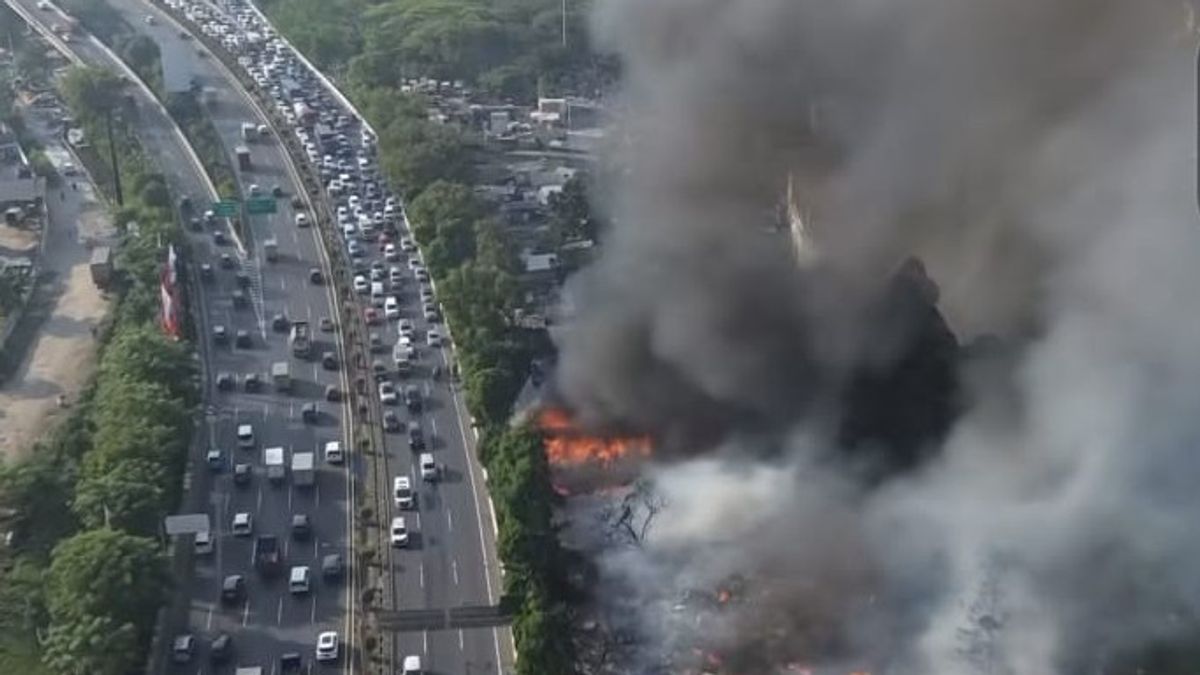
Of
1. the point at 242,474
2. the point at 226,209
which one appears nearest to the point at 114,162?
the point at 226,209

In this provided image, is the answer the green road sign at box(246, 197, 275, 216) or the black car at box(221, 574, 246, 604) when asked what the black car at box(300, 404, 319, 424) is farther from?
the green road sign at box(246, 197, 275, 216)

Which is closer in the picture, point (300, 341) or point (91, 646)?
point (91, 646)

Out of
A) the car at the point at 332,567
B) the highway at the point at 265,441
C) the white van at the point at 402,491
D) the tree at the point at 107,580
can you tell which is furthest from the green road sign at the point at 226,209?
the tree at the point at 107,580

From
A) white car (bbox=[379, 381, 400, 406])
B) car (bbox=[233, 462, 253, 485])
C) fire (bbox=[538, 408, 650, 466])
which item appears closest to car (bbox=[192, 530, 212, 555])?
car (bbox=[233, 462, 253, 485])

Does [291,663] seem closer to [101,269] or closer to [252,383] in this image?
[252,383]

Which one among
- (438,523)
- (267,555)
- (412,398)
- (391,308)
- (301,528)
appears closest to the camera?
(267,555)

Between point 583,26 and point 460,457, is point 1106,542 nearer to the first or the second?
point 460,457

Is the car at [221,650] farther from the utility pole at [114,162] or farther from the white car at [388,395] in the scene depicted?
the utility pole at [114,162]

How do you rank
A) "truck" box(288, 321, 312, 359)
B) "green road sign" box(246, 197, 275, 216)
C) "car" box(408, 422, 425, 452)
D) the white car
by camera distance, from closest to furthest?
"car" box(408, 422, 425, 452), the white car, "truck" box(288, 321, 312, 359), "green road sign" box(246, 197, 275, 216)
